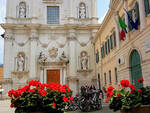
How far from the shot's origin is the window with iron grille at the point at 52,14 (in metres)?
29.1

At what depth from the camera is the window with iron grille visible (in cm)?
2909

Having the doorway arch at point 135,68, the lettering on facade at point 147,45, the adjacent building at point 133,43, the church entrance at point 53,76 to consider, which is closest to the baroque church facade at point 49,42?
→ the church entrance at point 53,76

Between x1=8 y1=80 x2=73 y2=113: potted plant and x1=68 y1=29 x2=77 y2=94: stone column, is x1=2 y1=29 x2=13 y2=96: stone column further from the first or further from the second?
x1=8 y1=80 x2=73 y2=113: potted plant

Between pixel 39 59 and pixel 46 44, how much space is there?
2.69m

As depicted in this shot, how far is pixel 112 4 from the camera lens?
15.1 metres

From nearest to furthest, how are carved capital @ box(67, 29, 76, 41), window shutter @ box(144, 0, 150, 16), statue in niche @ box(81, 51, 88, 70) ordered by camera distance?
1. window shutter @ box(144, 0, 150, 16)
2. statue in niche @ box(81, 51, 88, 70)
3. carved capital @ box(67, 29, 76, 41)

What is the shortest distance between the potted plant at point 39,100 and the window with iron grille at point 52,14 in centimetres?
2433

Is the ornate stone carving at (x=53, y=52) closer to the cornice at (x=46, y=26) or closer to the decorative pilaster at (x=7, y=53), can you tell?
the cornice at (x=46, y=26)

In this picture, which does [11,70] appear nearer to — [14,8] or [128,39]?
[14,8]

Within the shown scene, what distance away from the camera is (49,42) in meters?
28.0

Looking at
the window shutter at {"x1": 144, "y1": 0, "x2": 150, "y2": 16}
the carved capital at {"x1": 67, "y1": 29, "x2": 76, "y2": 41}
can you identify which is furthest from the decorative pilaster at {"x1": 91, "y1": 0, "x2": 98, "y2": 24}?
the window shutter at {"x1": 144, "y1": 0, "x2": 150, "y2": 16}

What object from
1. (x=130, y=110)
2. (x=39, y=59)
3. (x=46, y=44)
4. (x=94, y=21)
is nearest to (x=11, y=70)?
(x=39, y=59)

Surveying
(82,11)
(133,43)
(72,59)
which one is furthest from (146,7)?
(82,11)

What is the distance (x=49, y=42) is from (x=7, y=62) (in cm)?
655
